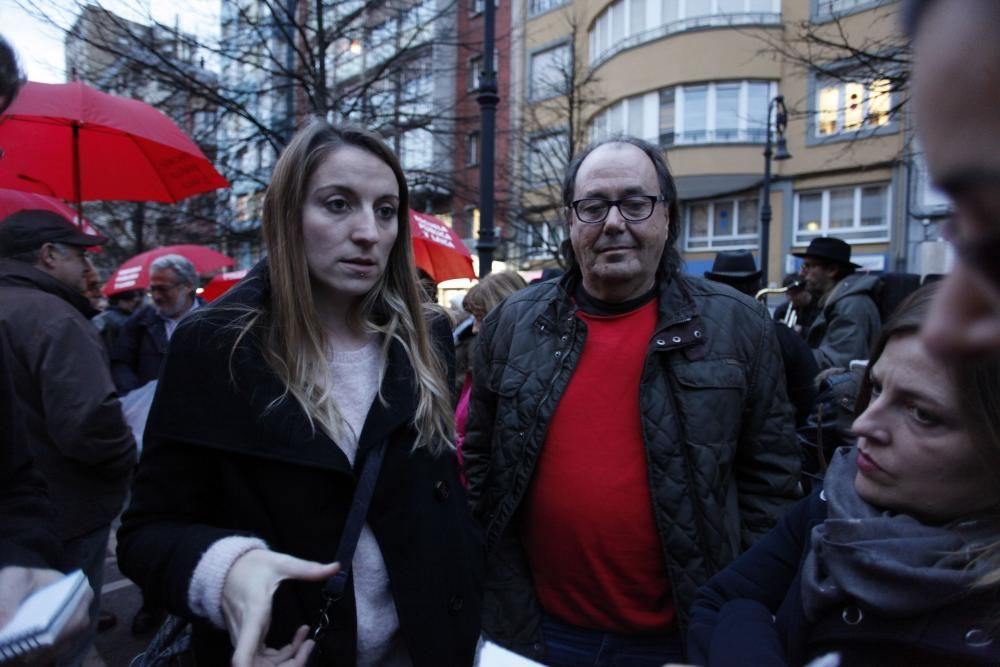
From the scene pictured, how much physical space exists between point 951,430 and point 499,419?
1.36 meters

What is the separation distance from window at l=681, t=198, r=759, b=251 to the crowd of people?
19589 mm

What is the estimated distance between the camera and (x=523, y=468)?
2096mm

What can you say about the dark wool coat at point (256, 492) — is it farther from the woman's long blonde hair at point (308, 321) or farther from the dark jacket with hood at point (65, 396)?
the dark jacket with hood at point (65, 396)

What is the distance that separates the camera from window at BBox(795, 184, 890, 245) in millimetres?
18547

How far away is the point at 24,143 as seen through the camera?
170 inches

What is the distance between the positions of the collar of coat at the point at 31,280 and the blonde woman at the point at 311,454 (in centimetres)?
160

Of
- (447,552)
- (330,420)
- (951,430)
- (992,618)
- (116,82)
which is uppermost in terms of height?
(116,82)

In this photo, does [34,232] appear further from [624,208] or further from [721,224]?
[721,224]

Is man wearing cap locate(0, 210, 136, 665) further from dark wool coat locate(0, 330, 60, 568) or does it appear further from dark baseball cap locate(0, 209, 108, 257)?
dark wool coat locate(0, 330, 60, 568)

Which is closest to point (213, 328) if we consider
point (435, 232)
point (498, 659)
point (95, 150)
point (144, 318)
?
point (498, 659)

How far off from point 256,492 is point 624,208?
4.66 feet

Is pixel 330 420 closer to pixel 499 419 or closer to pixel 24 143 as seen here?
pixel 499 419

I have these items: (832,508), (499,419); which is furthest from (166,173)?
(832,508)

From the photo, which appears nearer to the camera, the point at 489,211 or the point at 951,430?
the point at 951,430
